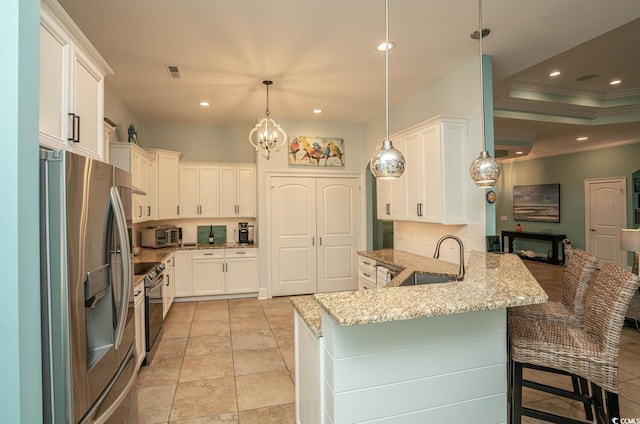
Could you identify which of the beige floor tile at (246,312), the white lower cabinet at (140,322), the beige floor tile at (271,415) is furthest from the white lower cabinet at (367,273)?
the white lower cabinet at (140,322)

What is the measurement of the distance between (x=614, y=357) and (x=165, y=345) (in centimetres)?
392

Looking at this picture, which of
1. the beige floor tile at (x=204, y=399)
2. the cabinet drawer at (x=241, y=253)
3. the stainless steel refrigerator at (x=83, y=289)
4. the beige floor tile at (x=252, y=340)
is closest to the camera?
the stainless steel refrigerator at (x=83, y=289)

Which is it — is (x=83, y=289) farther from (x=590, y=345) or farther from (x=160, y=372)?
(x=590, y=345)

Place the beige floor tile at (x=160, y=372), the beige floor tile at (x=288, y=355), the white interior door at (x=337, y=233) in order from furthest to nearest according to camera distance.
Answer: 1. the white interior door at (x=337, y=233)
2. the beige floor tile at (x=288, y=355)
3. the beige floor tile at (x=160, y=372)

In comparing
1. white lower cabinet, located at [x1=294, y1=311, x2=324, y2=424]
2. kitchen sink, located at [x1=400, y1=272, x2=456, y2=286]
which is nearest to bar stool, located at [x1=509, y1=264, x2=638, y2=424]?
kitchen sink, located at [x1=400, y1=272, x2=456, y2=286]

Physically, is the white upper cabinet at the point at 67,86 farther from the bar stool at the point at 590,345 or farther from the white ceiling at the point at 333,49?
the bar stool at the point at 590,345

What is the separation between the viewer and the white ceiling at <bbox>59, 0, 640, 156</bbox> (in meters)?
2.59

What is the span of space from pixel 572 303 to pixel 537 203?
27.0 ft

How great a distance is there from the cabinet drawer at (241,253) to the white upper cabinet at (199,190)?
2.46ft

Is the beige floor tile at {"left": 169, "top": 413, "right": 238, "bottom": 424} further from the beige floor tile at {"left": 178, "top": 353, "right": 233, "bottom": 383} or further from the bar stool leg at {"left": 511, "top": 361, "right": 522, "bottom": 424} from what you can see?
the bar stool leg at {"left": 511, "top": 361, "right": 522, "bottom": 424}

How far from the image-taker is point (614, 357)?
66.6 inches

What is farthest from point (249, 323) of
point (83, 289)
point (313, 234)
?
point (83, 289)

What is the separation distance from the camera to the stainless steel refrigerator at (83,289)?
4.26 ft

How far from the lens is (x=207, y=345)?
381 centimetres
